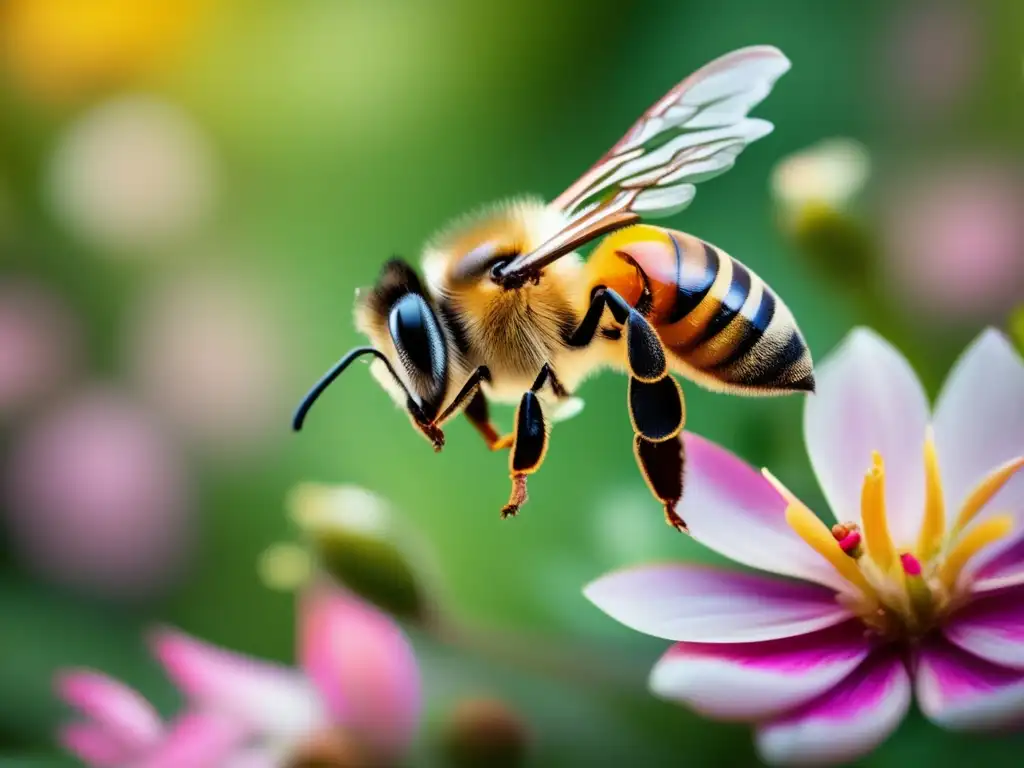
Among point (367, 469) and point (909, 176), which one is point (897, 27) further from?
point (367, 469)

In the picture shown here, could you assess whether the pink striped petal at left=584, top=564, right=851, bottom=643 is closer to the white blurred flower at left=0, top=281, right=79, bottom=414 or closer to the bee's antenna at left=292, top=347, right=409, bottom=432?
the bee's antenna at left=292, top=347, right=409, bottom=432

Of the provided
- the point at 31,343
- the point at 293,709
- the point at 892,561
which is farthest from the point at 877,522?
the point at 31,343

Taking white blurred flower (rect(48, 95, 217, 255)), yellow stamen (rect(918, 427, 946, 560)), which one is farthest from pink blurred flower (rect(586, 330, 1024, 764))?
white blurred flower (rect(48, 95, 217, 255))

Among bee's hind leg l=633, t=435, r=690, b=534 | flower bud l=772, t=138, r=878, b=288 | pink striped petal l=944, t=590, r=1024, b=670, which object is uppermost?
flower bud l=772, t=138, r=878, b=288

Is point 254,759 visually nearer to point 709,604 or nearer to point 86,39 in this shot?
point 709,604

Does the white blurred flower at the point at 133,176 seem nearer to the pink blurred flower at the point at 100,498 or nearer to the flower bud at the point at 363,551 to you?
the pink blurred flower at the point at 100,498

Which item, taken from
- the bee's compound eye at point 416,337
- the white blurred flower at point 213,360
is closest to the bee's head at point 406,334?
the bee's compound eye at point 416,337

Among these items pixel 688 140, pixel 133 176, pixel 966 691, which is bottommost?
pixel 966 691
